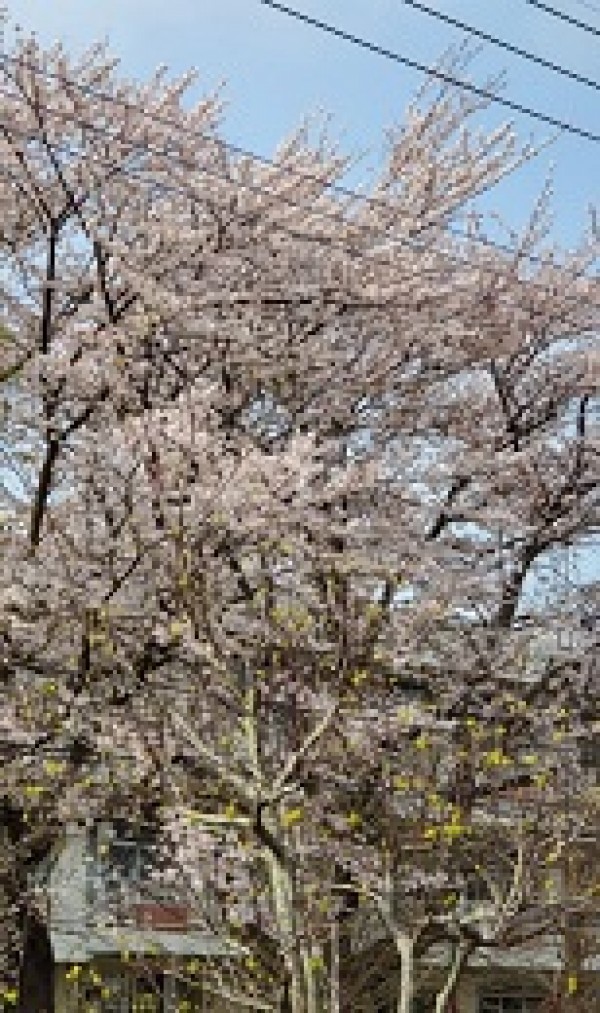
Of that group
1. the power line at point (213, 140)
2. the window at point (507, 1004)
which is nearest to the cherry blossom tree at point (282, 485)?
the power line at point (213, 140)

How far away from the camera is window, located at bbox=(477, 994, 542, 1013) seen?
19875 mm

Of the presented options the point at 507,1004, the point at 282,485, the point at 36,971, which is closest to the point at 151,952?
the point at 36,971

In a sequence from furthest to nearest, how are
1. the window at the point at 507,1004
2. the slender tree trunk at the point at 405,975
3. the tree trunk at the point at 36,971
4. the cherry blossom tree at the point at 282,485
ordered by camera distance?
the window at the point at 507,1004
the tree trunk at the point at 36,971
the cherry blossom tree at the point at 282,485
the slender tree trunk at the point at 405,975

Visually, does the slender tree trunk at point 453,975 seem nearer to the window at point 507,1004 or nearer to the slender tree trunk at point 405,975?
the slender tree trunk at point 405,975

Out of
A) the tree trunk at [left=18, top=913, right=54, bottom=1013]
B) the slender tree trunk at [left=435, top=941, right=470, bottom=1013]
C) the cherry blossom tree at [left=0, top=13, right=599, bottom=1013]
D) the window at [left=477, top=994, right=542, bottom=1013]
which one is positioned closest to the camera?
the slender tree trunk at [left=435, top=941, right=470, bottom=1013]

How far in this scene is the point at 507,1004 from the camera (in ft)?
66.5

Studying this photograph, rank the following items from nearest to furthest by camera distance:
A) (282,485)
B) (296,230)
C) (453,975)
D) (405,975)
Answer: (405,975) → (453,975) → (282,485) → (296,230)

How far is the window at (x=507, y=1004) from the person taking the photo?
65.2 ft

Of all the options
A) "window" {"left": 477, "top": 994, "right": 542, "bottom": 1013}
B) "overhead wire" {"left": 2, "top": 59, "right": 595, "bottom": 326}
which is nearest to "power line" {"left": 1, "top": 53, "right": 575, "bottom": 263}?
"overhead wire" {"left": 2, "top": 59, "right": 595, "bottom": 326}

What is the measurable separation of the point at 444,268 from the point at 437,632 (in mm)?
3127

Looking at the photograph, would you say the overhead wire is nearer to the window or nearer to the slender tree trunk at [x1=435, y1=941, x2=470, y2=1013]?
the slender tree trunk at [x1=435, y1=941, x2=470, y2=1013]

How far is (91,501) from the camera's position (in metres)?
11.4

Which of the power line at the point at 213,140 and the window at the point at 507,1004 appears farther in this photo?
the window at the point at 507,1004

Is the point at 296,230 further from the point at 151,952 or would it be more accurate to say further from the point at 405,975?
the point at 405,975
